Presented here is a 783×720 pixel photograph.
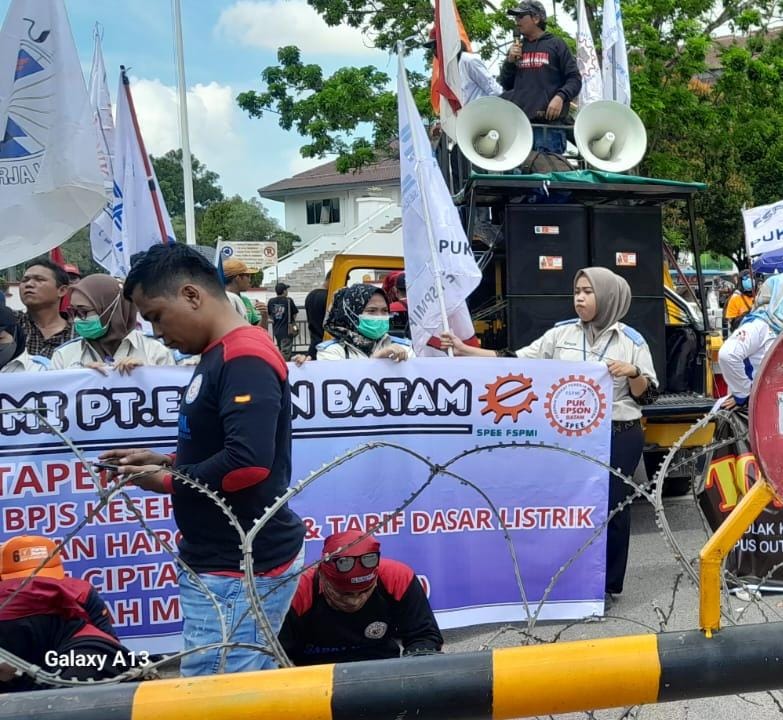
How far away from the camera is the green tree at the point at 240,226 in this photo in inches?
2088

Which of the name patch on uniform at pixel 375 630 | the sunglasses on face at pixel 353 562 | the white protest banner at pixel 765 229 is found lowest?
the name patch on uniform at pixel 375 630

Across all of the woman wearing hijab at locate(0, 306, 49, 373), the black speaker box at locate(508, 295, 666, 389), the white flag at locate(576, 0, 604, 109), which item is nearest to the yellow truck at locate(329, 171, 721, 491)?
the black speaker box at locate(508, 295, 666, 389)

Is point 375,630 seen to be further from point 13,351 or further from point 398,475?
point 13,351

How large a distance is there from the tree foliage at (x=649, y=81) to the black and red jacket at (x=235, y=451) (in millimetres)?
12934

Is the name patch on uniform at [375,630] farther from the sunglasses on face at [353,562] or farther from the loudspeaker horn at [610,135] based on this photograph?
the loudspeaker horn at [610,135]

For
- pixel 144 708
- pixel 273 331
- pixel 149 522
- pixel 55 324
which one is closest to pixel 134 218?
pixel 55 324

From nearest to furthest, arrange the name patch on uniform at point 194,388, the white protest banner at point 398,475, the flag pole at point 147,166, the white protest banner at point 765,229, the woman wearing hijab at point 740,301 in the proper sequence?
the name patch on uniform at point 194,388
the white protest banner at point 398,475
the flag pole at point 147,166
the white protest banner at point 765,229
the woman wearing hijab at point 740,301

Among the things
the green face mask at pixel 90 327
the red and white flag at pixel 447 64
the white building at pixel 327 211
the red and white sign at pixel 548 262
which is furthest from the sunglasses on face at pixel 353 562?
the white building at pixel 327 211

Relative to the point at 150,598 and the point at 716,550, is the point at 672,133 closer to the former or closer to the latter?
the point at 150,598

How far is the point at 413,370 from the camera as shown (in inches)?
172

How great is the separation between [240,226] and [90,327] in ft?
178

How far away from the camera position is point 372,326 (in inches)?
181

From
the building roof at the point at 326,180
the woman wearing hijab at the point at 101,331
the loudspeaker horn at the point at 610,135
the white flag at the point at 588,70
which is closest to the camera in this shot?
the woman wearing hijab at the point at 101,331

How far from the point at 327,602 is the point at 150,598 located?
1260 mm
